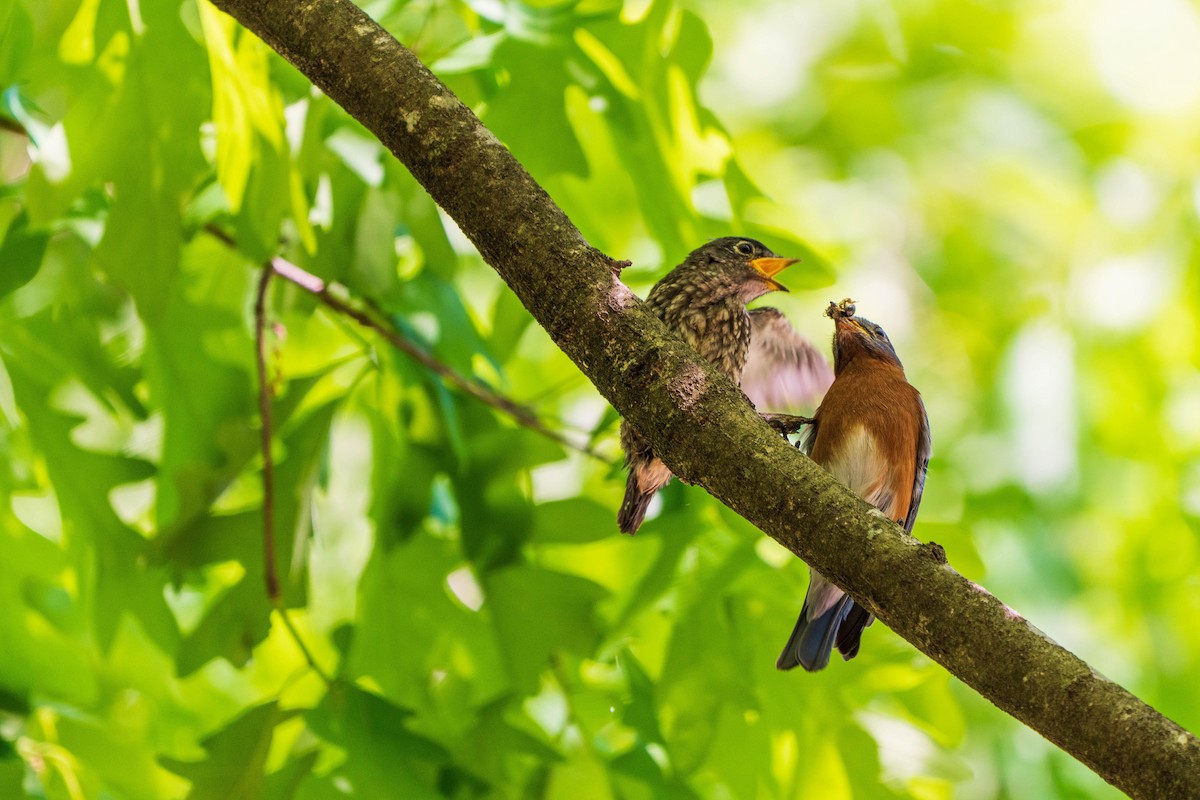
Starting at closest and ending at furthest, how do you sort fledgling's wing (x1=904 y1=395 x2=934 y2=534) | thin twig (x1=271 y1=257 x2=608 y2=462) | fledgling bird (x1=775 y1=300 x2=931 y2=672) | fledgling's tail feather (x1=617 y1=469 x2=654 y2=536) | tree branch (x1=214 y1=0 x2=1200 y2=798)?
tree branch (x1=214 y1=0 x2=1200 y2=798)
fledgling bird (x1=775 y1=300 x2=931 y2=672)
fledgling's tail feather (x1=617 y1=469 x2=654 y2=536)
fledgling's wing (x1=904 y1=395 x2=934 y2=534)
thin twig (x1=271 y1=257 x2=608 y2=462)

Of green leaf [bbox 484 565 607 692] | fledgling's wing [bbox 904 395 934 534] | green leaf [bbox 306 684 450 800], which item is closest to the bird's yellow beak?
fledgling's wing [bbox 904 395 934 534]

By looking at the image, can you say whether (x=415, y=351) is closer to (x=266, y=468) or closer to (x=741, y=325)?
(x=266, y=468)

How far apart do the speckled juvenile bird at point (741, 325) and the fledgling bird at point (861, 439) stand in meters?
0.24

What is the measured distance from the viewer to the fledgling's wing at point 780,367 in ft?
9.34

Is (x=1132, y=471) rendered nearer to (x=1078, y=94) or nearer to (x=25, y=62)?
(x=1078, y=94)

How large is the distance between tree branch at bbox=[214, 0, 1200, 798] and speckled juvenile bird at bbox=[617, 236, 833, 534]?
1.03m

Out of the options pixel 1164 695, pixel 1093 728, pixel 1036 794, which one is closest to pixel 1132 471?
pixel 1164 695

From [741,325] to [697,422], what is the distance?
1.27 meters

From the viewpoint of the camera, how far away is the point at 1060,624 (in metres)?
5.14

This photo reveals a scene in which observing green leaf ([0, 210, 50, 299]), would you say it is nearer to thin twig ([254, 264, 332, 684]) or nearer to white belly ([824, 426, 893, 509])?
thin twig ([254, 264, 332, 684])

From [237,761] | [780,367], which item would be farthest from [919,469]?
[237,761]

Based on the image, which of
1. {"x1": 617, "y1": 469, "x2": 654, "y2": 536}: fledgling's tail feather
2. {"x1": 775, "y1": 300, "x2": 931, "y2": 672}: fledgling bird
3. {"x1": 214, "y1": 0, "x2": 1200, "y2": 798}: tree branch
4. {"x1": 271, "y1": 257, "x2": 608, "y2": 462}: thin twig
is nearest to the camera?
{"x1": 214, "y1": 0, "x2": 1200, "y2": 798}: tree branch

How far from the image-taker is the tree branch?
4.30ft

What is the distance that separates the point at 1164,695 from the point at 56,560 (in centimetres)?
410
